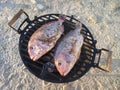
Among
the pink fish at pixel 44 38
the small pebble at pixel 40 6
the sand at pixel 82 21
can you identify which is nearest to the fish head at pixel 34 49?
the pink fish at pixel 44 38

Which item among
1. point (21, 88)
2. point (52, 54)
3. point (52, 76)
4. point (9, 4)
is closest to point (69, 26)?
point (52, 54)

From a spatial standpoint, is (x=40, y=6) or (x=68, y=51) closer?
(x=68, y=51)

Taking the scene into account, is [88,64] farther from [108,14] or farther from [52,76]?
[108,14]

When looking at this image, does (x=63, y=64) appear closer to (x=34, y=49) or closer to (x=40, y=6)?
(x=34, y=49)

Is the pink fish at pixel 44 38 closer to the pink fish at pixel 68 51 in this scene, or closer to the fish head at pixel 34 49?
the fish head at pixel 34 49

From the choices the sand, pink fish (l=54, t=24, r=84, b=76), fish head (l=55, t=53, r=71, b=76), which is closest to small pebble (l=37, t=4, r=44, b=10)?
the sand

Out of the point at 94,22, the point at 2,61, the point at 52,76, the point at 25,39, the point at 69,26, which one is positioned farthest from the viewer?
the point at 94,22

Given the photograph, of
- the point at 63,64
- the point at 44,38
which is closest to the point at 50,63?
the point at 63,64
